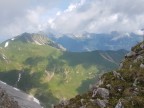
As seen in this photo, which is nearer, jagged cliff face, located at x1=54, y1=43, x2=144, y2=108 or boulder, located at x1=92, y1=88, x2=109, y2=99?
jagged cliff face, located at x1=54, y1=43, x2=144, y2=108

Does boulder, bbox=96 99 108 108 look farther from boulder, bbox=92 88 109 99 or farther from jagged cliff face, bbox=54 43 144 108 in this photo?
boulder, bbox=92 88 109 99

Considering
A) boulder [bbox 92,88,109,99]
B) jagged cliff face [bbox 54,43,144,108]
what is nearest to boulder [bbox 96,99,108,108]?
jagged cliff face [bbox 54,43,144,108]

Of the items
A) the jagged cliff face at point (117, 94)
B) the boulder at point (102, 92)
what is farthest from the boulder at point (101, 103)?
the boulder at point (102, 92)

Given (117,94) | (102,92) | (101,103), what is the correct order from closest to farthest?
(101,103), (117,94), (102,92)

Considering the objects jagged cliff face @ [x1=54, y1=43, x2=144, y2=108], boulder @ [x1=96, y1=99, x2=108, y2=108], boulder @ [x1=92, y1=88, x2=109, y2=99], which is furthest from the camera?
boulder @ [x1=92, y1=88, x2=109, y2=99]

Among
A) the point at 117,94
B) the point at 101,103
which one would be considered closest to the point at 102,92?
the point at 117,94

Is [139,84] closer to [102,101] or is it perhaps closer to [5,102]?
[102,101]

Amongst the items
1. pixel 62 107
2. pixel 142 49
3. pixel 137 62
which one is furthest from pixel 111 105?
pixel 142 49

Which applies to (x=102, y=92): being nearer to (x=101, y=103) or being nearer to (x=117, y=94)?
(x=117, y=94)

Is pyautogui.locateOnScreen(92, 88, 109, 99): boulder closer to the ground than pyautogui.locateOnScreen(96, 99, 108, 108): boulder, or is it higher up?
higher up

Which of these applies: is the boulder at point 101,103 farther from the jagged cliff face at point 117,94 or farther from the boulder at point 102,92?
the boulder at point 102,92

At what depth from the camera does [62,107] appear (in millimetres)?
49469

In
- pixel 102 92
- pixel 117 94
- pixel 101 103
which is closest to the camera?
pixel 101 103

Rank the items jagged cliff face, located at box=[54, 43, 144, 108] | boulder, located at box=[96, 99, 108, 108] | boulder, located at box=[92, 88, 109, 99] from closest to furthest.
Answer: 1. jagged cliff face, located at box=[54, 43, 144, 108]
2. boulder, located at box=[96, 99, 108, 108]
3. boulder, located at box=[92, 88, 109, 99]
